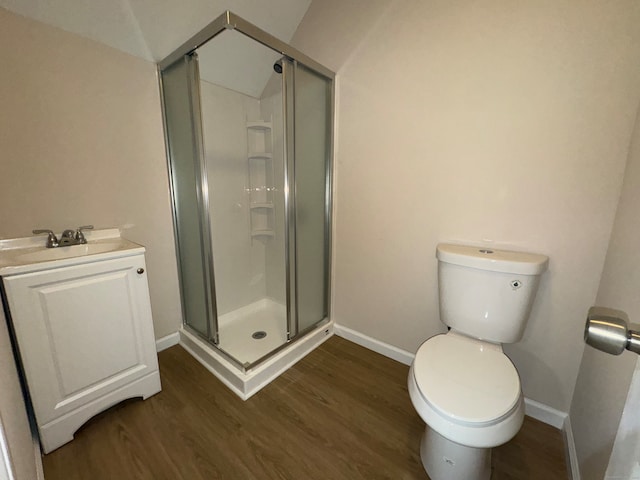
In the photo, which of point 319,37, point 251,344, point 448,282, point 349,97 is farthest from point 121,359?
point 319,37

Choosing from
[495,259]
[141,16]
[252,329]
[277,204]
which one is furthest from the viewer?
[277,204]

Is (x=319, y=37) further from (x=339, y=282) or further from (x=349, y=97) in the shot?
(x=339, y=282)

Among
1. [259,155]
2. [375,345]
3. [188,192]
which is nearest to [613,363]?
[375,345]

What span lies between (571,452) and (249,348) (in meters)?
1.75

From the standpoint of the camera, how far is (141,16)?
137 cm

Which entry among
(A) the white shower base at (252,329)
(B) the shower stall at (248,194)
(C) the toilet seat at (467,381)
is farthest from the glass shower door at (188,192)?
(C) the toilet seat at (467,381)

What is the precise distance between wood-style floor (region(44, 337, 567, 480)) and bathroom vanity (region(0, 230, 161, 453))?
138 millimetres

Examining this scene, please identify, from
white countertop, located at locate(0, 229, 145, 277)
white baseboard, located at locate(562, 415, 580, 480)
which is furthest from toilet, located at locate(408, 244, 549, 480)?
white countertop, located at locate(0, 229, 145, 277)

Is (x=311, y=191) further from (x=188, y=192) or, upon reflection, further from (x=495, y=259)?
(x=495, y=259)

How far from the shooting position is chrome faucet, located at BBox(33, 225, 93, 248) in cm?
129

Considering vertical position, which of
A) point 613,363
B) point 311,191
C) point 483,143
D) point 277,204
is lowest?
point 613,363

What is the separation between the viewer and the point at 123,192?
1538 millimetres

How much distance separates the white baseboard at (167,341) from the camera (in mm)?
1779

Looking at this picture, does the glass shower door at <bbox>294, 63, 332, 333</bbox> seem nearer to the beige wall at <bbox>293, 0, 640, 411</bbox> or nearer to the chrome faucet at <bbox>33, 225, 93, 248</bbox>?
the beige wall at <bbox>293, 0, 640, 411</bbox>
